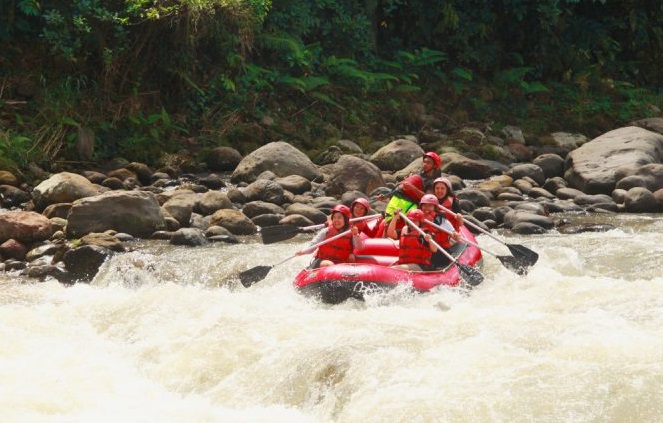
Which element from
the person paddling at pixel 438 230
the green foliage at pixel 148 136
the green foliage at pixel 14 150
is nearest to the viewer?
the person paddling at pixel 438 230

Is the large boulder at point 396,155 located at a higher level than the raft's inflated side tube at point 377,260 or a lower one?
lower

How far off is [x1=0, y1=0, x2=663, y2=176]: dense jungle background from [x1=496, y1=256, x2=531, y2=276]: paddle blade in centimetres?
670

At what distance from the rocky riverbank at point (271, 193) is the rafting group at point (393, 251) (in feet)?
5.91

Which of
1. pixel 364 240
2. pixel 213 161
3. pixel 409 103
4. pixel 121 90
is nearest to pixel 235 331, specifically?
pixel 364 240

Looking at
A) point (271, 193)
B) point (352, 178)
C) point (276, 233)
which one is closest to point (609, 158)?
point (352, 178)

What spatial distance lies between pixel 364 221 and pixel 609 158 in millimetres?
5916

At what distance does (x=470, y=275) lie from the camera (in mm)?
9453

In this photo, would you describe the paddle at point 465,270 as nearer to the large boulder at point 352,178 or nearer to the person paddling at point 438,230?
the person paddling at point 438,230

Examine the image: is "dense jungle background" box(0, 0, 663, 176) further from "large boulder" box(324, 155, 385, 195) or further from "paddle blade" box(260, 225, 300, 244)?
"paddle blade" box(260, 225, 300, 244)

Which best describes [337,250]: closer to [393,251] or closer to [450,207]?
[393,251]

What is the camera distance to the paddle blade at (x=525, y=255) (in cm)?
993

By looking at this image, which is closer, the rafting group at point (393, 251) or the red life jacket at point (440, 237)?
the rafting group at point (393, 251)

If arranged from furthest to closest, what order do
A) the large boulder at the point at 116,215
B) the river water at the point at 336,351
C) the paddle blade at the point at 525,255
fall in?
the large boulder at the point at 116,215 → the paddle blade at the point at 525,255 → the river water at the point at 336,351

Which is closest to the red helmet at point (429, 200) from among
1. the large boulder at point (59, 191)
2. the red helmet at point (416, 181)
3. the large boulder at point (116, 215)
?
the red helmet at point (416, 181)
